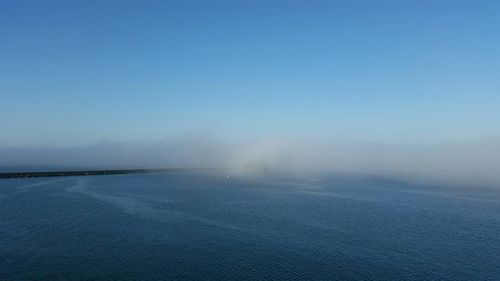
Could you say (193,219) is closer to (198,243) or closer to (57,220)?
(198,243)

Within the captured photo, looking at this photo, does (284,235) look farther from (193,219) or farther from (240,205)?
(240,205)

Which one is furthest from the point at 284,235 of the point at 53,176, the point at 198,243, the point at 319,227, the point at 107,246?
the point at 53,176

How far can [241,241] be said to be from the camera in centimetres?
6322

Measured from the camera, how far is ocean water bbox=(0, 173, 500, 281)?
1908 inches

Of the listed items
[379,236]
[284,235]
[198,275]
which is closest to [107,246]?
[198,275]

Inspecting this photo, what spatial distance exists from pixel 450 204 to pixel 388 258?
232 feet

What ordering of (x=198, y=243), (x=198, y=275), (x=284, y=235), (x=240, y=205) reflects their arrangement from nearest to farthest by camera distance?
(x=198, y=275)
(x=198, y=243)
(x=284, y=235)
(x=240, y=205)

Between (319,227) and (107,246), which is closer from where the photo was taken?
(107,246)

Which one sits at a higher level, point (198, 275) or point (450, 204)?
point (450, 204)

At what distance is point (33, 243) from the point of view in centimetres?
5809

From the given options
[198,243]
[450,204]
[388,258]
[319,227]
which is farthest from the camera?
[450,204]

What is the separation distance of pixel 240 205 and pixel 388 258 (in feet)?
182

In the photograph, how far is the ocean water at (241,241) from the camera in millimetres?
48469

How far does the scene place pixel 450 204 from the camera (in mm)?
113125
